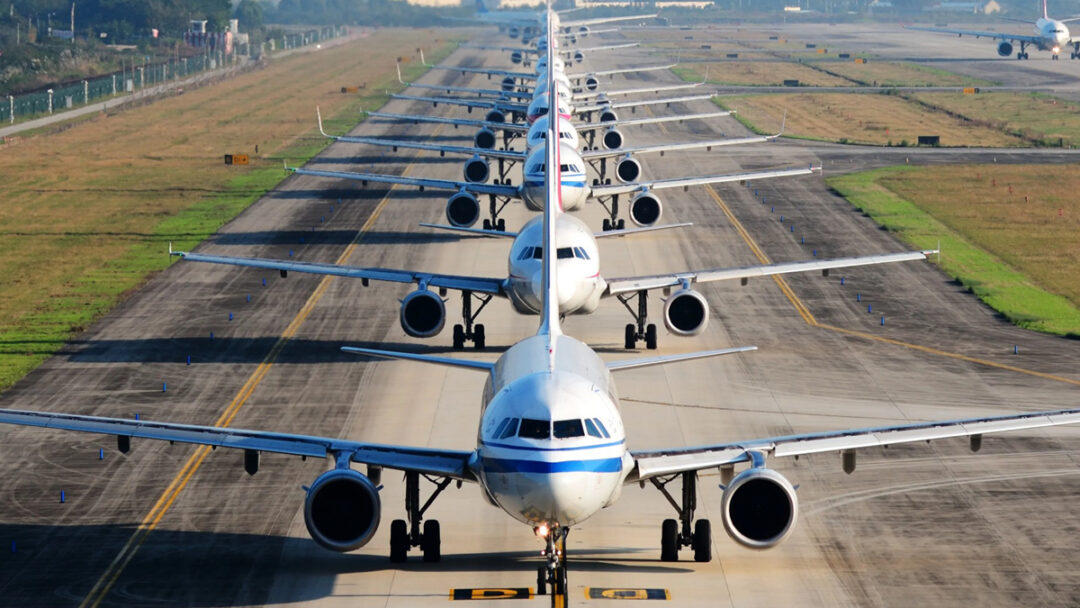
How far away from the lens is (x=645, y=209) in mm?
80062

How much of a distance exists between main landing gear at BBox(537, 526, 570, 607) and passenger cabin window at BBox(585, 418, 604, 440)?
6.76 ft

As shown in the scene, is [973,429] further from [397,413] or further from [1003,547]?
[397,413]

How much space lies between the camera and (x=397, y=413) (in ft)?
155

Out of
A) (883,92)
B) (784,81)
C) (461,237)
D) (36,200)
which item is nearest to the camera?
(461,237)

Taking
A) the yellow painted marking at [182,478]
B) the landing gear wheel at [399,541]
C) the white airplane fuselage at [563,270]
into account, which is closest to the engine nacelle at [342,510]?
the landing gear wheel at [399,541]

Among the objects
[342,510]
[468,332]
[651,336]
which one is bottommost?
[651,336]

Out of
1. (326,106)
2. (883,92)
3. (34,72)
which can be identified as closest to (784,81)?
(883,92)

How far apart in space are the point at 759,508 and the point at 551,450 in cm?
502

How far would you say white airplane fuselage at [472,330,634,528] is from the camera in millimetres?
28125

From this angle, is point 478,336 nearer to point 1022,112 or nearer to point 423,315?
point 423,315

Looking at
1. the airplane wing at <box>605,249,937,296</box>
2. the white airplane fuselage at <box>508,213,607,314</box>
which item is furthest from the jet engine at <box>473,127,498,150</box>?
the white airplane fuselage at <box>508,213,607,314</box>

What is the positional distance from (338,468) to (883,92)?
154 m

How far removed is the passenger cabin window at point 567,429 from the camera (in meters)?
28.5

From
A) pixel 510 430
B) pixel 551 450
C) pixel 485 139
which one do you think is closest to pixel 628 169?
pixel 485 139
